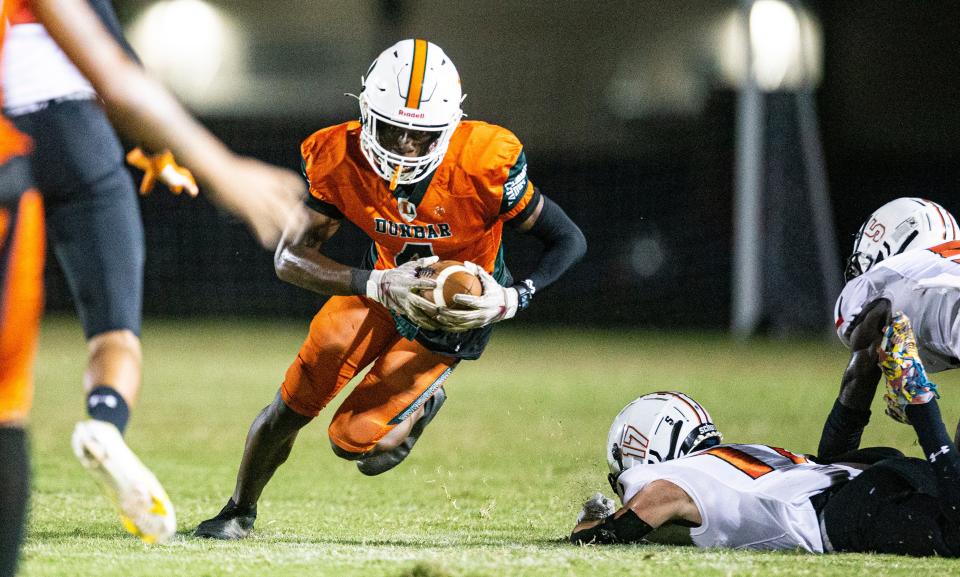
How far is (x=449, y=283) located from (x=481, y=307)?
5.5 inches

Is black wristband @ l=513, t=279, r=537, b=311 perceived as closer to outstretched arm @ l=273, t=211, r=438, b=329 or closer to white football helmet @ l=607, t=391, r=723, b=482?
outstretched arm @ l=273, t=211, r=438, b=329

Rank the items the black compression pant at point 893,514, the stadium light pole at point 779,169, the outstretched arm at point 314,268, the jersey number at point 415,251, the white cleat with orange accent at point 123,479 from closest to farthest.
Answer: the white cleat with orange accent at point 123,479, the black compression pant at point 893,514, the outstretched arm at point 314,268, the jersey number at point 415,251, the stadium light pole at point 779,169

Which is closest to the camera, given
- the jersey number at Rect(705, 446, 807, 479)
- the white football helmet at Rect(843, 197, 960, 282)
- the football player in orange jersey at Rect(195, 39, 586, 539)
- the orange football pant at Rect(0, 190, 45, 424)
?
the orange football pant at Rect(0, 190, 45, 424)

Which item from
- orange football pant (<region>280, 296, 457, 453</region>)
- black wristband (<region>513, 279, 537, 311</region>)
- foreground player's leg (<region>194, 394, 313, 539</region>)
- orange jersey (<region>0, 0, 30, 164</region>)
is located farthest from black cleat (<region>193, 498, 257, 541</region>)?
orange jersey (<region>0, 0, 30, 164</region>)

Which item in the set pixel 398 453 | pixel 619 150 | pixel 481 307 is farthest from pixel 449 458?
A: pixel 619 150

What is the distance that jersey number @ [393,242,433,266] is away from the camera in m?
4.57

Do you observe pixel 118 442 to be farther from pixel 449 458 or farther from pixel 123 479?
pixel 449 458

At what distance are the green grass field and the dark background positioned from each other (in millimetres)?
1943

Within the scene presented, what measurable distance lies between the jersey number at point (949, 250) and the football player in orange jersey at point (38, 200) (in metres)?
2.77

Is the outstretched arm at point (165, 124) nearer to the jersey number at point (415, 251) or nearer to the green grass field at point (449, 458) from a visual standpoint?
the green grass field at point (449, 458)

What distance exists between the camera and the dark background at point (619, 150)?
15102 millimetres

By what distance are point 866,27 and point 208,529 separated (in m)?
15.6

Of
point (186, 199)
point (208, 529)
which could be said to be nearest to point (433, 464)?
point (208, 529)

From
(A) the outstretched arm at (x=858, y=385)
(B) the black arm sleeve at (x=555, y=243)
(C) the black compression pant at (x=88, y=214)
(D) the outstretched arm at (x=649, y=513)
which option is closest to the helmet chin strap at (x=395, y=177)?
(B) the black arm sleeve at (x=555, y=243)
